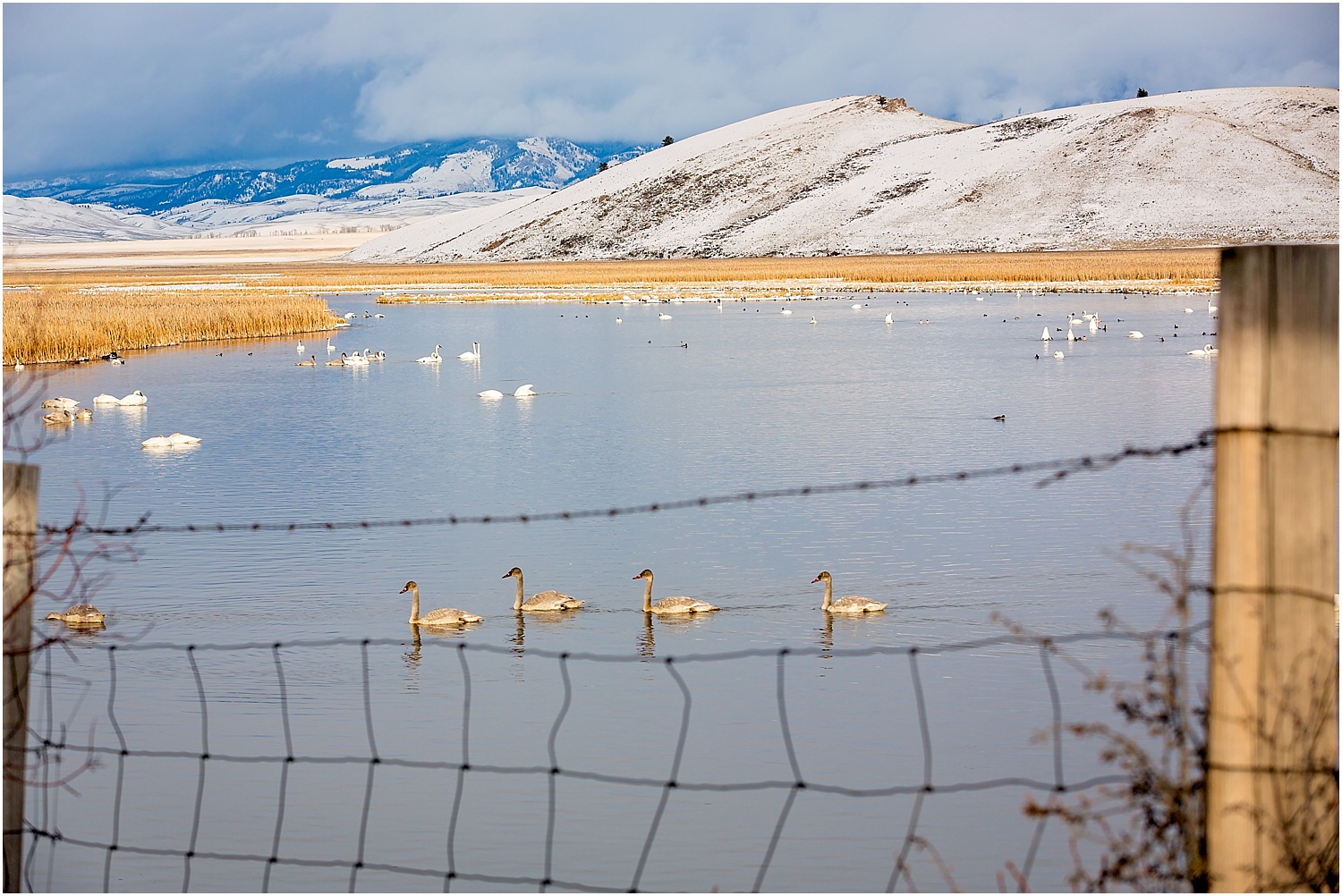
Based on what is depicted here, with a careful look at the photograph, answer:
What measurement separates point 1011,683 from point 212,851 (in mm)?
4605

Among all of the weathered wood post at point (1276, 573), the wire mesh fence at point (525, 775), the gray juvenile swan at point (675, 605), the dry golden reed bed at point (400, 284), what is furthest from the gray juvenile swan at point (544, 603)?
the weathered wood post at point (1276, 573)

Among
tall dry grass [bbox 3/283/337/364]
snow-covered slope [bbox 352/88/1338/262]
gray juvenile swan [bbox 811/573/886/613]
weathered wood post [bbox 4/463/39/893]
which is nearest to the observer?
weathered wood post [bbox 4/463/39/893]

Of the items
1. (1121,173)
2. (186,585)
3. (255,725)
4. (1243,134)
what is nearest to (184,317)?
(186,585)

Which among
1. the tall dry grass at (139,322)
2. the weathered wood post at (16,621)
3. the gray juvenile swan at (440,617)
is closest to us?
the weathered wood post at (16,621)

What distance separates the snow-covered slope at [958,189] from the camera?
107 meters

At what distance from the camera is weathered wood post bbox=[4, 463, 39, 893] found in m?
3.83

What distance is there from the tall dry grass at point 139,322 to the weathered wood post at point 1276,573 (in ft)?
92.8

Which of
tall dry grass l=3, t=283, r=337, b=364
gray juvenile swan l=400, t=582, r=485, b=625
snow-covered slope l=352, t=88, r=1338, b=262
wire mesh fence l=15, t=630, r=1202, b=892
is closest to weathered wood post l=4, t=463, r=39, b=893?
wire mesh fence l=15, t=630, r=1202, b=892

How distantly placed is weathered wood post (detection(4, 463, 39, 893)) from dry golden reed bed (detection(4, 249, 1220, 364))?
29.4 ft

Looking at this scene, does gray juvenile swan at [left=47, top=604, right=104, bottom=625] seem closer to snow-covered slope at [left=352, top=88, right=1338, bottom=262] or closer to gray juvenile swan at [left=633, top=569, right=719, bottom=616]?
gray juvenile swan at [left=633, top=569, right=719, bottom=616]

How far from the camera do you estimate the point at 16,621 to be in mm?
3844

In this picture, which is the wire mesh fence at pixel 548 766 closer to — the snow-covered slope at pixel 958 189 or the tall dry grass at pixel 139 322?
the tall dry grass at pixel 139 322

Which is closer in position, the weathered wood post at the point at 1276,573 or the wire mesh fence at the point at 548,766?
the weathered wood post at the point at 1276,573

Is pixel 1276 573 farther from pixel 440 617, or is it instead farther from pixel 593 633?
pixel 440 617
